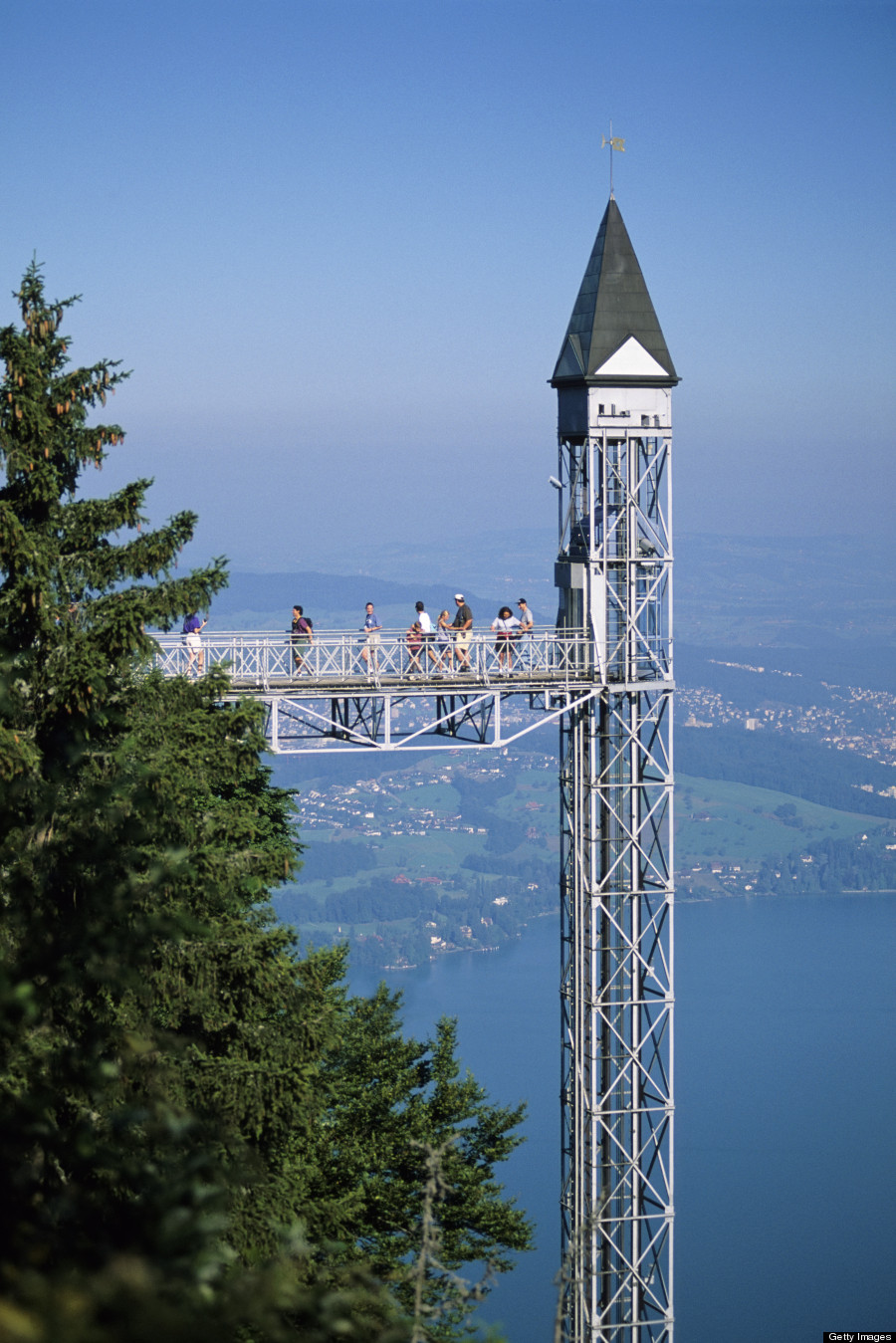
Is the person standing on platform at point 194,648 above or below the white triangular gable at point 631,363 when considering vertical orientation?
below

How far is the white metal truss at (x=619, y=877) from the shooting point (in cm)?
1917

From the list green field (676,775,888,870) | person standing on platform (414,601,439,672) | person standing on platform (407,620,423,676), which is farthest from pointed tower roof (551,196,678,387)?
green field (676,775,888,870)

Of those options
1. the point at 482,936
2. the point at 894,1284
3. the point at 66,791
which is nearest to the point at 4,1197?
the point at 66,791

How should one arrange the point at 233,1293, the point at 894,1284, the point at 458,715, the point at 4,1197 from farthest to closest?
the point at 894,1284
the point at 458,715
the point at 4,1197
the point at 233,1293

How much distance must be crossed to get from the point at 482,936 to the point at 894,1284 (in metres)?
72.9

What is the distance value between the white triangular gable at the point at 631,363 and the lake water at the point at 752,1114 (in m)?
23.3

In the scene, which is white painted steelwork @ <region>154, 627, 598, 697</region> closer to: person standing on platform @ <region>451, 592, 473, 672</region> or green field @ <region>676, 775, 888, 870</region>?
person standing on platform @ <region>451, 592, 473, 672</region>

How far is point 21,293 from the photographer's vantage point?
510 inches

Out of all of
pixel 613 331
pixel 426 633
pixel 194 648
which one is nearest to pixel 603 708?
pixel 426 633

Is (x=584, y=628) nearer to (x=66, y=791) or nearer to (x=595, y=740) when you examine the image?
(x=595, y=740)

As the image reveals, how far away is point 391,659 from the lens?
1889 centimetres

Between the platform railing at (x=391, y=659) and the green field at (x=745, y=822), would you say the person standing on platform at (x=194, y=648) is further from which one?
the green field at (x=745, y=822)

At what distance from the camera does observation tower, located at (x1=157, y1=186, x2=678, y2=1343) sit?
18.9 meters

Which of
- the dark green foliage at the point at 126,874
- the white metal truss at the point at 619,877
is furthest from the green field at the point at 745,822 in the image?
the dark green foliage at the point at 126,874
